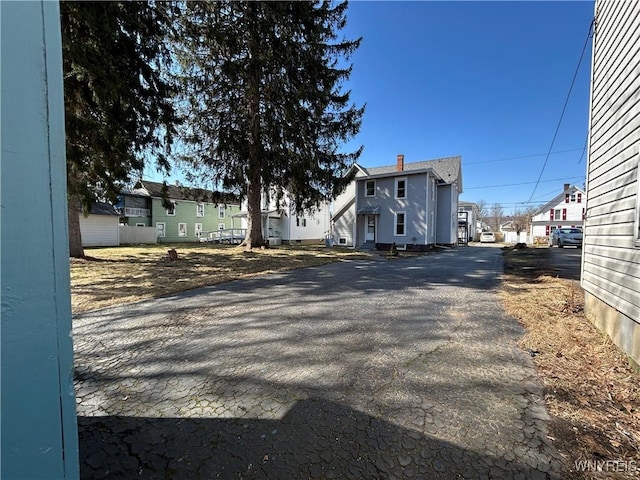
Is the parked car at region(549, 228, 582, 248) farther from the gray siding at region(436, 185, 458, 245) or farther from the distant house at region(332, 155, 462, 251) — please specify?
the gray siding at region(436, 185, 458, 245)

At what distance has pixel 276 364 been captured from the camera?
3.10 meters

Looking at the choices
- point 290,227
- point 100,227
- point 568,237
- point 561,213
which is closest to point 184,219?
point 100,227

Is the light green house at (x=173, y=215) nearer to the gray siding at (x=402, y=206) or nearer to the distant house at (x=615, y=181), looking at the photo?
the gray siding at (x=402, y=206)

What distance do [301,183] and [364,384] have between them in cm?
1328

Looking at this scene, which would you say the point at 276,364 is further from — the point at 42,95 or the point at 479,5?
the point at 479,5

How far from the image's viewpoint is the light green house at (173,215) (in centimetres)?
2614

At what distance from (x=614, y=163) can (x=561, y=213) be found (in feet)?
145

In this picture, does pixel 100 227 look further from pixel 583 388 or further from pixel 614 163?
pixel 614 163

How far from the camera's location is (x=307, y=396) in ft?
8.25

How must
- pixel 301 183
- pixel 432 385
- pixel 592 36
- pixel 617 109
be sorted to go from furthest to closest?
pixel 301 183
pixel 592 36
pixel 617 109
pixel 432 385

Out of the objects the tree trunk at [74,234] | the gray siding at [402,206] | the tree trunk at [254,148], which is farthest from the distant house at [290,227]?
the tree trunk at [74,234]

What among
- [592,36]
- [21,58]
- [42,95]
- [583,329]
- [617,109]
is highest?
[592,36]

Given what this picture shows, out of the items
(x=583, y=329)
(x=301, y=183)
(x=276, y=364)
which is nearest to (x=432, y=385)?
(x=276, y=364)

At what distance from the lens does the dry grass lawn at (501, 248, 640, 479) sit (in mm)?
1955
